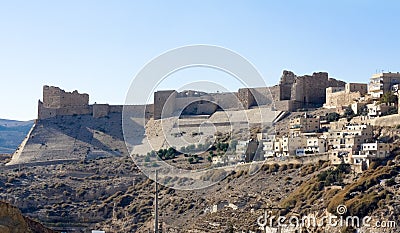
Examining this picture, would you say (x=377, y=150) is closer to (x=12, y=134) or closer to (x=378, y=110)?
(x=378, y=110)

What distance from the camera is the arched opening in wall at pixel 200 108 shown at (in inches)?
1923

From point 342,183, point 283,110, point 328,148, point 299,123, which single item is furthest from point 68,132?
point 342,183

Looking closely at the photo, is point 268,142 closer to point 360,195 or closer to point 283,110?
point 283,110

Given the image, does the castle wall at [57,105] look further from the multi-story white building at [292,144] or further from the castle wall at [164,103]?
the multi-story white building at [292,144]

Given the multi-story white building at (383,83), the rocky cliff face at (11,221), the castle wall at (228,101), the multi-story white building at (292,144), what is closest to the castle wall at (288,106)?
the castle wall at (228,101)

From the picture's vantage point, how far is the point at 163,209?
109 feet

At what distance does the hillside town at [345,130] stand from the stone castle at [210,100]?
Result: 2021mm

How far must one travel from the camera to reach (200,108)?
162 feet

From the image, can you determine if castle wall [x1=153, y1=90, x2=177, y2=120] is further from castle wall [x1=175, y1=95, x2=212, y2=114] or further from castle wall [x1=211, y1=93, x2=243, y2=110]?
castle wall [x1=211, y1=93, x2=243, y2=110]

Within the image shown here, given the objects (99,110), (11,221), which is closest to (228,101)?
(99,110)
